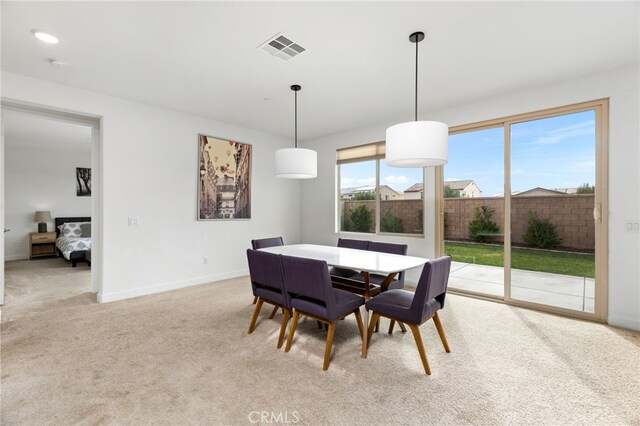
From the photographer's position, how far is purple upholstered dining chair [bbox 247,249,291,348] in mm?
2510

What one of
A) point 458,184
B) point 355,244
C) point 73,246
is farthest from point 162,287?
point 458,184

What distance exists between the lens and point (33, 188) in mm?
6840

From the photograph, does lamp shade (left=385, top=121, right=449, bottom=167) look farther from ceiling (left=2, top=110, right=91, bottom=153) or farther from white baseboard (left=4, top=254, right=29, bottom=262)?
white baseboard (left=4, top=254, right=29, bottom=262)

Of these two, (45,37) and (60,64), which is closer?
(45,37)

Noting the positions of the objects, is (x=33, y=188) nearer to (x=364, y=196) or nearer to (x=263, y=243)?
(x=263, y=243)

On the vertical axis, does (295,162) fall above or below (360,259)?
above

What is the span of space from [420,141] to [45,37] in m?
3.27

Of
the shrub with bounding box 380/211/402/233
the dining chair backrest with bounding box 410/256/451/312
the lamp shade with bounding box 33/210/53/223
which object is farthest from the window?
the lamp shade with bounding box 33/210/53/223

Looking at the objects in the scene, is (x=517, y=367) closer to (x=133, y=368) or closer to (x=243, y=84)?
(x=133, y=368)

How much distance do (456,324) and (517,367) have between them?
84 centimetres

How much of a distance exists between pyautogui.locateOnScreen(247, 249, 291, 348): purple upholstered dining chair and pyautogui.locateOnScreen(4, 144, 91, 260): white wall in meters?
7.07

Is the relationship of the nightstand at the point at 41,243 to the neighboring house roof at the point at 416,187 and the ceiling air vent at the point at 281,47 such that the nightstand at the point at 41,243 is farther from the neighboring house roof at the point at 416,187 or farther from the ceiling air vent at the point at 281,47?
the neighboring house roof at the point at 416,187

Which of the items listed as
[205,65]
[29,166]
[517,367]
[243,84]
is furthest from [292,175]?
[29,166]

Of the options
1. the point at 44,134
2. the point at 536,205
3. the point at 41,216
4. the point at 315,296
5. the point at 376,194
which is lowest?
the point at 315,296
